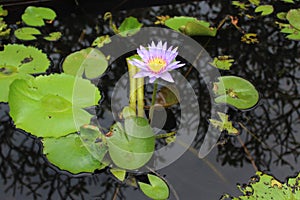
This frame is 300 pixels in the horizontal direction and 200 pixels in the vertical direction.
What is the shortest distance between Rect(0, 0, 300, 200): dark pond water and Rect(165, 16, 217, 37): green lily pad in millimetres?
37

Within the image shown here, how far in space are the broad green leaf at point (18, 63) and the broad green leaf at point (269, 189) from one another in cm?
81

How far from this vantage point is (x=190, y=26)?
74.4 inches

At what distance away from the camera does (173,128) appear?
5.11ft

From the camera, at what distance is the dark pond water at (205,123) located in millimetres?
1377

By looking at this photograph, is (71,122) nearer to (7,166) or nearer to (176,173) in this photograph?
(7,166)

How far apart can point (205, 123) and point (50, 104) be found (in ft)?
1.75

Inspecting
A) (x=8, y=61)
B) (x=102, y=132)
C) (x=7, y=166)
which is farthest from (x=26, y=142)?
(x=8, y=61)

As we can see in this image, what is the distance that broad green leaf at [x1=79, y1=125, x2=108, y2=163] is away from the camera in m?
1.38

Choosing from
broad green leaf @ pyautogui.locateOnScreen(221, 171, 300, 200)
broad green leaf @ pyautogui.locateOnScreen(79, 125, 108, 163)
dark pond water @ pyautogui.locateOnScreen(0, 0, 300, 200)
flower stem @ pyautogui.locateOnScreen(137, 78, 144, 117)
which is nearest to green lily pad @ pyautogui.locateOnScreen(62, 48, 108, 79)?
dark pond water @ pyautogui.locateOnScreen(0, 0, 300, 200)

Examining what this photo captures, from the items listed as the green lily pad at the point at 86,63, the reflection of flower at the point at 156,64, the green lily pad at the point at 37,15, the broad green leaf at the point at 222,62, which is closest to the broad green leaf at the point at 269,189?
the reflection of flower at the point at 156,64

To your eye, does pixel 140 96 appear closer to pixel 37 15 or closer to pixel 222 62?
pixel 222 62

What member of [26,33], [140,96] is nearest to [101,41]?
[26,33]

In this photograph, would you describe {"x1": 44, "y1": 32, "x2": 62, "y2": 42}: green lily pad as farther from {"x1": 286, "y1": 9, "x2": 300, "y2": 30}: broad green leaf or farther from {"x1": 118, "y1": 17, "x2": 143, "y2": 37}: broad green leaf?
{"x1": 286, "y1": 9, "x2": 300, "y2": 30}: broad green leaf

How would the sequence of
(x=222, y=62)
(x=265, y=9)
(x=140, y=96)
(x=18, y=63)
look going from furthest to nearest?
(x=265, y=9), (x=222, y=62), (x=18, y=63), (x=140, y=96)
